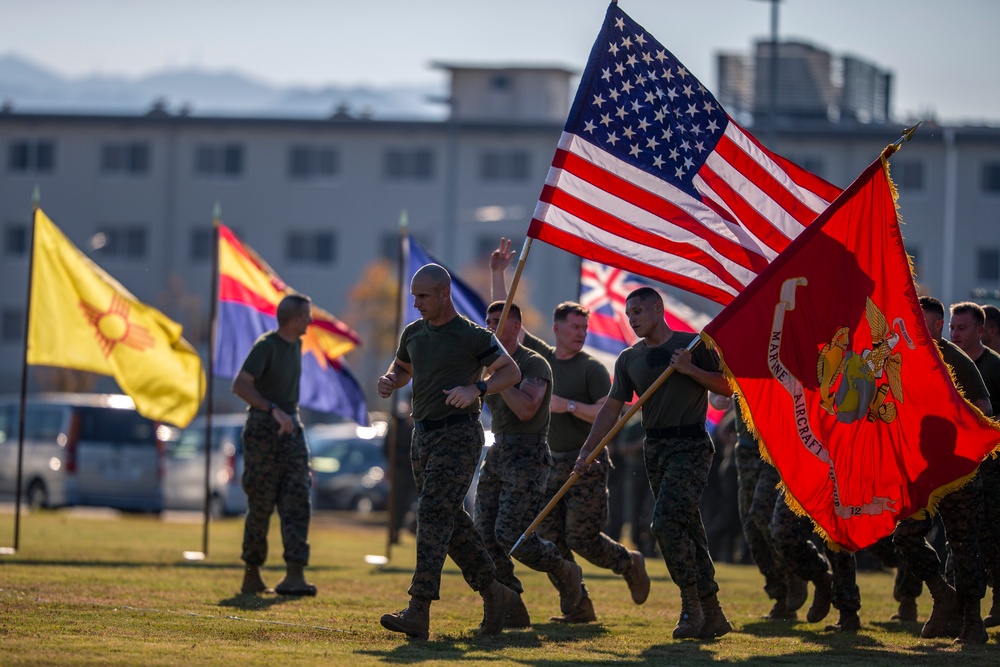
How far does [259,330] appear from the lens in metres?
17.4

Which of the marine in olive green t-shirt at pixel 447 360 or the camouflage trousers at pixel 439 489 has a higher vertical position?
the marine in olive green t-shirt at pixel 447 360

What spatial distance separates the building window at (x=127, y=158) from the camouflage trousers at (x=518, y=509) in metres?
59.1

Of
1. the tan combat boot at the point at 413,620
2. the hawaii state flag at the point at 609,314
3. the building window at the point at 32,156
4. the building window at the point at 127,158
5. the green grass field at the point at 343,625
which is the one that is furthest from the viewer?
the building window at the point at 32,156

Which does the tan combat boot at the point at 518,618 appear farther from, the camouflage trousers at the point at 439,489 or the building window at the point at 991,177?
the building window at the point at 991,177

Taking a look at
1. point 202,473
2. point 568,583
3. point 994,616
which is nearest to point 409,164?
point 202,473

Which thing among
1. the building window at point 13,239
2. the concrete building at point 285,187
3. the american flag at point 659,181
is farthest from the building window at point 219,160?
the american flag at point 659,181

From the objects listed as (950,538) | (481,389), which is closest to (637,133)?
(481,389)

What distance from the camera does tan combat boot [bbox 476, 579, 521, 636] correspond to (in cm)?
1041

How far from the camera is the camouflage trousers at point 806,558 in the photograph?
11336 millimetres

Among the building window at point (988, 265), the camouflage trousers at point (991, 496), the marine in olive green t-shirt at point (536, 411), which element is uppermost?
the building window at point (988, 265)

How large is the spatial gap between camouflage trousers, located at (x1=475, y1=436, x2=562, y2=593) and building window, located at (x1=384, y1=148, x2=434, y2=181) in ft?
182

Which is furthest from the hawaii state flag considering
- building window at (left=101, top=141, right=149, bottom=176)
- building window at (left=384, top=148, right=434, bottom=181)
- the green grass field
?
building window at (left=101, top=141, right=149, bottom=176)

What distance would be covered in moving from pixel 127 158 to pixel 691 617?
60608mm

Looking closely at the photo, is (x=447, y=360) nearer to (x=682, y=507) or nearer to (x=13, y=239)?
(x=682, y=507)
